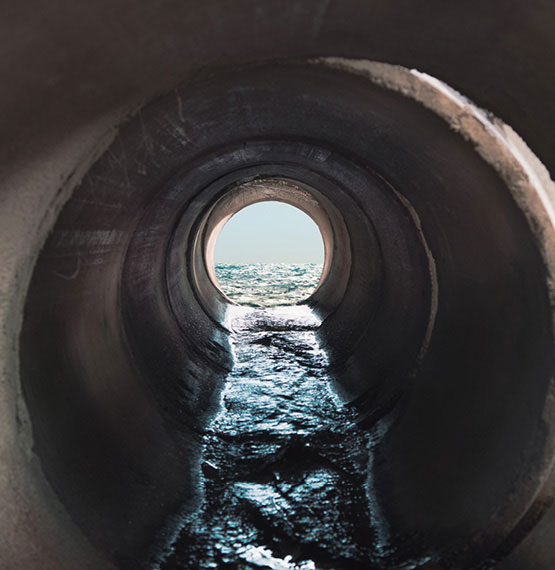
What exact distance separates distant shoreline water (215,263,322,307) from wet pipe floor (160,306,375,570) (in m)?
6.44

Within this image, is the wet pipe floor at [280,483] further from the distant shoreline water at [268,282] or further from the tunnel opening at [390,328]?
the distant shoreline water at [268,282]

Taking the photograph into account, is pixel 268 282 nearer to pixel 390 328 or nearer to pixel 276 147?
pixel 390 328

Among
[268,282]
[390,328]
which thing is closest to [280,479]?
[390,328]

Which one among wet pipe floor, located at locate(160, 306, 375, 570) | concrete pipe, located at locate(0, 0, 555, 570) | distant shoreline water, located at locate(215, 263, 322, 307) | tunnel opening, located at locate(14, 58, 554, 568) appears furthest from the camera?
distant shoreline water, located at locate(215, 263, 322, 307)

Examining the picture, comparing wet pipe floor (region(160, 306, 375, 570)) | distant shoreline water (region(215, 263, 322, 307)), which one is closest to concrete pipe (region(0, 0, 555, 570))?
wet pipe floor (region(160, 306, 375, 570))

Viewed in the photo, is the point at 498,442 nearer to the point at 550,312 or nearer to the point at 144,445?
the point at 550,312

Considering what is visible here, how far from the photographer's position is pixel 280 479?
394 cm

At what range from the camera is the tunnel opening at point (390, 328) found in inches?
99.7

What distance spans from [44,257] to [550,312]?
230cm

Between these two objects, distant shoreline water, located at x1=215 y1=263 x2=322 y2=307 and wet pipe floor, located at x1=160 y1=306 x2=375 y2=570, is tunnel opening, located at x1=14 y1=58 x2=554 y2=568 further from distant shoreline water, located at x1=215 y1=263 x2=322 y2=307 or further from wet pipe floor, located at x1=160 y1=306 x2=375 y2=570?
distant shoreline water, located at x1=215 y1=263 x2=322 y2=307

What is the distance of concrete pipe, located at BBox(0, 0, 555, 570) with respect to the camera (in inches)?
77.2

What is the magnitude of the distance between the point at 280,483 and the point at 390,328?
222 centimetres

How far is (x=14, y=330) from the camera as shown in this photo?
2.21 meters

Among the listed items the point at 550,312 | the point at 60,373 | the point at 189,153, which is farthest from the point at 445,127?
the point at 60,373
